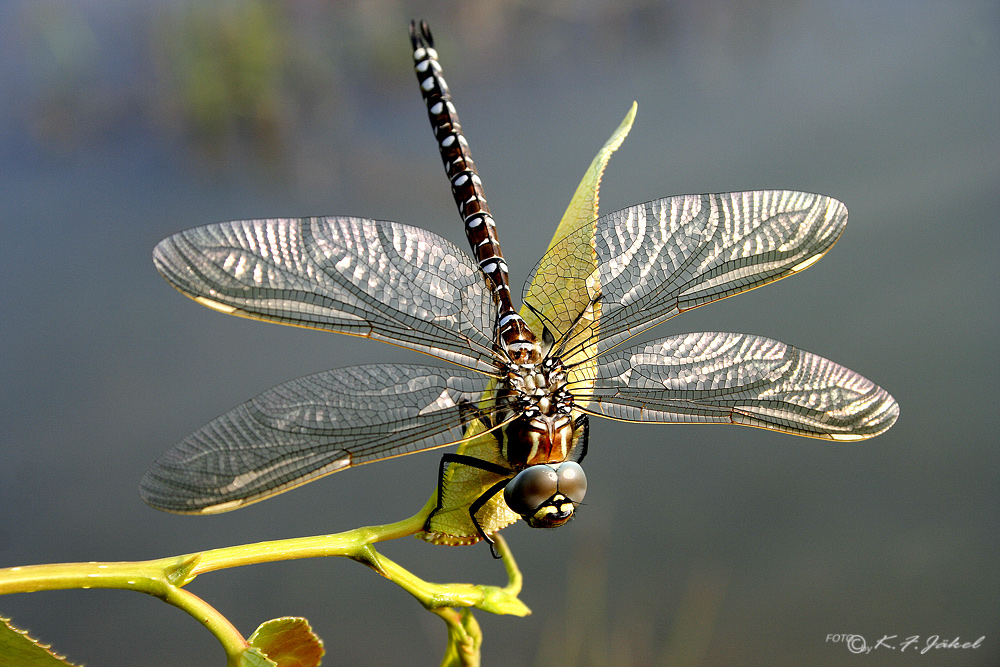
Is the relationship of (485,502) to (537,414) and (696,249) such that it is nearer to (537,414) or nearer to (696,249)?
(537,414)

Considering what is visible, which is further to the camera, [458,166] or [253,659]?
[458,166]

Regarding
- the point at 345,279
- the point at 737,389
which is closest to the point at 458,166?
the point at 345,279

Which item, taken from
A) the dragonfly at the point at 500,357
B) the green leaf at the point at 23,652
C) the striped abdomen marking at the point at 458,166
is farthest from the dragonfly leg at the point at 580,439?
the green leaf at the point at 23,652

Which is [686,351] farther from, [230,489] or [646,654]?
[646,654]

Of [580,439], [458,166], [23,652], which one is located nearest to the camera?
[23,652]

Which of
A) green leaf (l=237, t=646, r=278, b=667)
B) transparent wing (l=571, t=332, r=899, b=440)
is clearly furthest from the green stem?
transparent wing (l=571, t=332, r=899, b=440)

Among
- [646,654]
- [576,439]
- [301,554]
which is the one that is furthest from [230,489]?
[646,654]

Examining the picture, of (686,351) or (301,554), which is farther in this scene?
(686,351)
